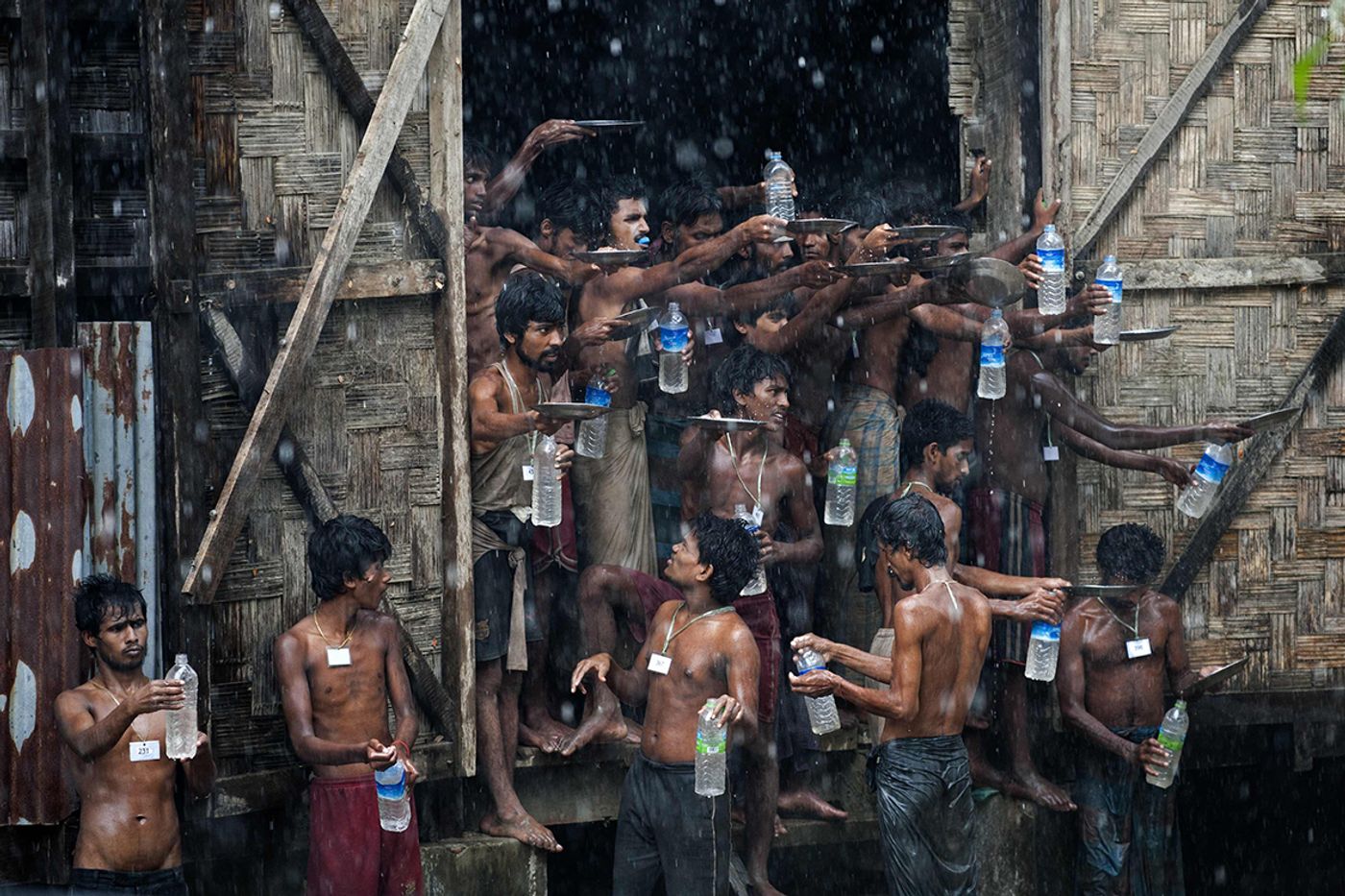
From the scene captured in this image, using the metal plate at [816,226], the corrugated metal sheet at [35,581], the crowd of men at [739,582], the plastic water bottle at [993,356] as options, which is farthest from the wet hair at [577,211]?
the corrugated metal sheet at [35,581]

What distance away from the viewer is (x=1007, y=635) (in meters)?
8.41

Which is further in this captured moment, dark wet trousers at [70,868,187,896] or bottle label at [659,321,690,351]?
bottle label at [659,321,690,351]

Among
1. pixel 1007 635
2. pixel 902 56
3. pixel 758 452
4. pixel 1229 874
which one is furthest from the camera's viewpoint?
pixel 902 56

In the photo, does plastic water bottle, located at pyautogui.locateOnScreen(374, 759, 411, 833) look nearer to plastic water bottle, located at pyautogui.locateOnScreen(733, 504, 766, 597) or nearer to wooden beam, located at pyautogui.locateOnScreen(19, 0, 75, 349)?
plastic water bottle, located at pyautogui.locateOnScreen(733, 504, 766, 597)

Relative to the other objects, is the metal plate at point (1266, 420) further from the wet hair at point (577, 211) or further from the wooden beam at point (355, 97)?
the wooden beam at point (355, 97)

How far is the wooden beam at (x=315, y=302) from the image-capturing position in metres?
6.95

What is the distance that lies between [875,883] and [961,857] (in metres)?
2.15

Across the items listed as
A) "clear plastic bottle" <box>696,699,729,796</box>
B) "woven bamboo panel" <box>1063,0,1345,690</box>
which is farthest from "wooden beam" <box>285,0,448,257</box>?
"woven bamboo panel" <box>1063,0,1345,690</box>

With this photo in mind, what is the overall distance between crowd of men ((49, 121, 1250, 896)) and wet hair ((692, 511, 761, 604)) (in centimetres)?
1

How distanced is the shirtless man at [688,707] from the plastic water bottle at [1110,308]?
2.08 meters

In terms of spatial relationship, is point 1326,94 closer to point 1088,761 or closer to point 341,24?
point 1088,761

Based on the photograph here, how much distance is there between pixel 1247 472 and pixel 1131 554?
892mm

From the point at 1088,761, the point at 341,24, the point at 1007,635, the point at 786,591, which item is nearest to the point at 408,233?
the point at 341,24

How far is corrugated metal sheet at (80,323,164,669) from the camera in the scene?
7031 millimetres
